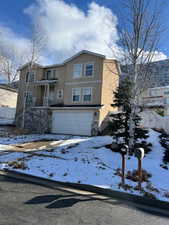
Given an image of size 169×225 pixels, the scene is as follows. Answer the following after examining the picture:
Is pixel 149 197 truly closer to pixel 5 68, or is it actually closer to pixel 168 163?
pixel 168 163

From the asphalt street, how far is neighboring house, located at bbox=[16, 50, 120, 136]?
12.8m

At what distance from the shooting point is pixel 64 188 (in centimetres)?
502

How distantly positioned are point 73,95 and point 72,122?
10.3 ft

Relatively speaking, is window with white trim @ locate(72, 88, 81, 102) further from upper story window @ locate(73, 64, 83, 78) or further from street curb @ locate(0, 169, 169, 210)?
street curb @ locate(0, 169, 169, 210)

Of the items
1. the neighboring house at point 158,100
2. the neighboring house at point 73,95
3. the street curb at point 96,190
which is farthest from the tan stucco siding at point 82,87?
the street curb at point 96,190

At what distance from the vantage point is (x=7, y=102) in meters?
30.5

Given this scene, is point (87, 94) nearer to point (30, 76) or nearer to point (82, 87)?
point (82, 87)

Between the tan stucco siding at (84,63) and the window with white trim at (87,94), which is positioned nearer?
the tan stucco siding at (84,63)

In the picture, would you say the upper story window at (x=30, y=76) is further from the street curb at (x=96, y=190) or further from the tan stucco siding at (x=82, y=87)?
the street curb at (x=96, y=190)

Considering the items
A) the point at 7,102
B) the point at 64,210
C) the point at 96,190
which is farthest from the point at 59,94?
the point at 64,210

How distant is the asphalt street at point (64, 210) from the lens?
3315 millimetres

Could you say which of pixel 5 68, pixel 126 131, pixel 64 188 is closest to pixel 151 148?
pixel 126 131

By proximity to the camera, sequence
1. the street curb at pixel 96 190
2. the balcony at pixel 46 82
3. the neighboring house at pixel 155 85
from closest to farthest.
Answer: the street curb at pixel 96 190 → the neighboring house at pixel 155 85 → the balcony at pixel 46 82

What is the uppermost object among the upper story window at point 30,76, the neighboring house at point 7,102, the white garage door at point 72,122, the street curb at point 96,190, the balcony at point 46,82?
the upper story window at point 30,76
